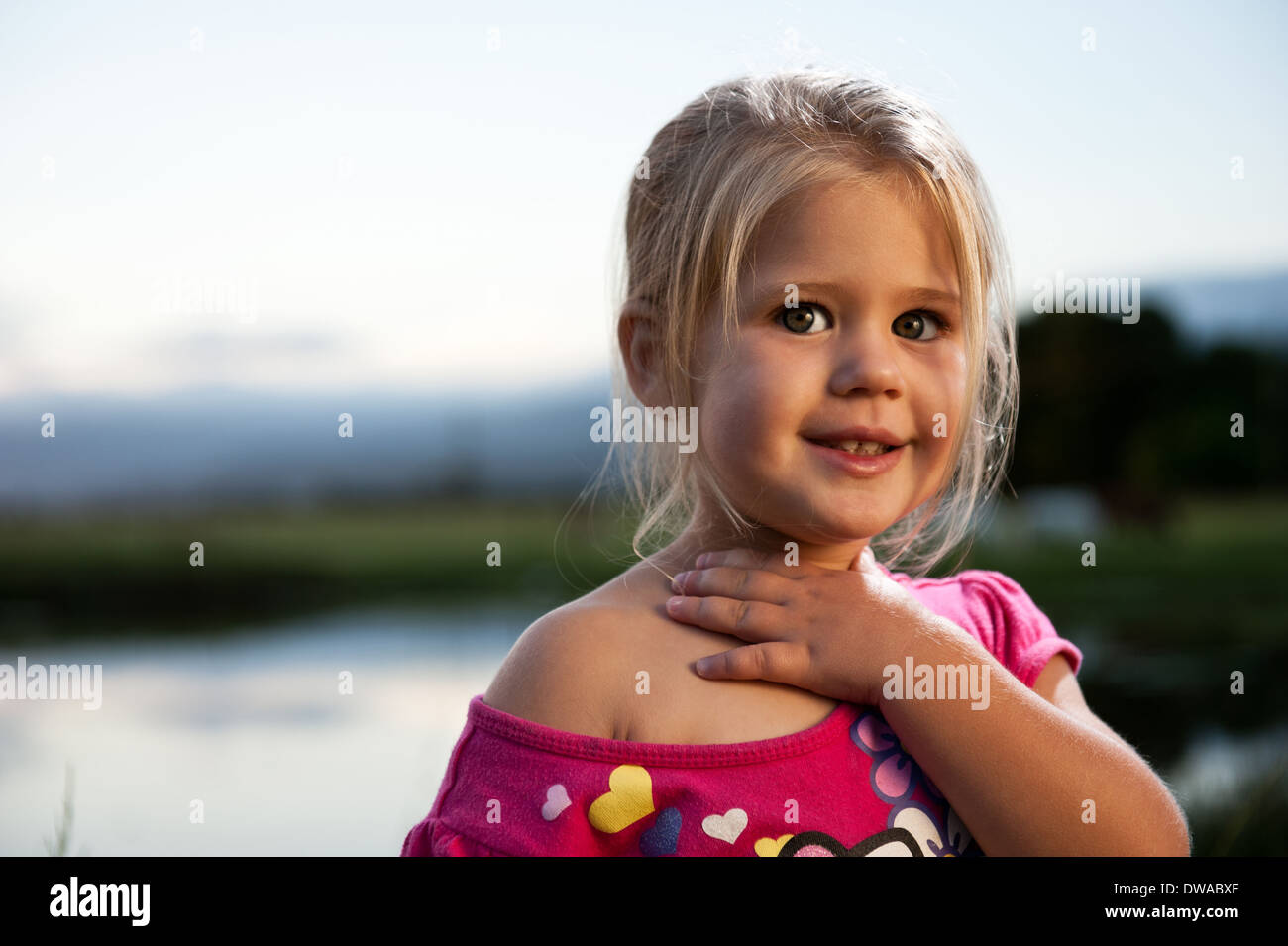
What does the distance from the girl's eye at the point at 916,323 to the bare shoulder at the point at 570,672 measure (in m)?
0.53

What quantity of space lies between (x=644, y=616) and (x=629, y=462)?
41cm

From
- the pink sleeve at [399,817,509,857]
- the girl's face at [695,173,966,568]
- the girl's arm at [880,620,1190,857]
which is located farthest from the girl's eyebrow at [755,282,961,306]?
the pink sleeve at [399,817,509,857]

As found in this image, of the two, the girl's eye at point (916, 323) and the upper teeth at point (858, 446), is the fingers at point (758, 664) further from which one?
the girl's eye at point (916, 323)

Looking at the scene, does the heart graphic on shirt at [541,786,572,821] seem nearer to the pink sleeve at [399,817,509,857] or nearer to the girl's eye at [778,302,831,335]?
the pink sleeve at [399,817,509,857]

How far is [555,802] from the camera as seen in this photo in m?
1.32

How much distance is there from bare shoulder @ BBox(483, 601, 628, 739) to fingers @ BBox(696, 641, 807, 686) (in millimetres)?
112

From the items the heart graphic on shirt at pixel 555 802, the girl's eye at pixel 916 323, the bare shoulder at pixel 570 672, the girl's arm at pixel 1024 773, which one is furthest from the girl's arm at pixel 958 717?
the girl's eye at pixel 916 323

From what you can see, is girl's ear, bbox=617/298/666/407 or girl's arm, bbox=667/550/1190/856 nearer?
girl's arm, bbox=667/550/1190/856

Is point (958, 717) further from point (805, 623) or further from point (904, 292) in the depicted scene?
point (904, 292)

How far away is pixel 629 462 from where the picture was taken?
5.89 ft

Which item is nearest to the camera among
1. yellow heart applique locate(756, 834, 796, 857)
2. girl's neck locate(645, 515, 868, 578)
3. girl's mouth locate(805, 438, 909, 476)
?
yellow heart applique locate(756, 834, 796, 857)

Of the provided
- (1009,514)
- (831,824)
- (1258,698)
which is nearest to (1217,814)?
(831,824)

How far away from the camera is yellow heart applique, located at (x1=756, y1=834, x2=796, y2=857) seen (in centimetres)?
131

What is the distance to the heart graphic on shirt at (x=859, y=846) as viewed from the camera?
4.32ft
